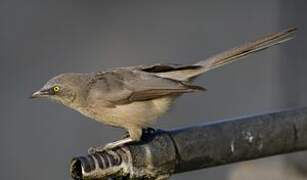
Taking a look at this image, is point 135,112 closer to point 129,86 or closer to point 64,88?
point 129,86

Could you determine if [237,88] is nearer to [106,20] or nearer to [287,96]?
[106,20]

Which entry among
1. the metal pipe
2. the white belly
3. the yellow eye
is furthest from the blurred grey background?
the metal pipe

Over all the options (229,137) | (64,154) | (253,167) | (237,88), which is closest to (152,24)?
(237,88)

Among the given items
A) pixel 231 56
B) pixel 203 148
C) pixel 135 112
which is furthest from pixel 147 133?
pixel 231 56

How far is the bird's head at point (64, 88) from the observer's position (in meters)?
5.53

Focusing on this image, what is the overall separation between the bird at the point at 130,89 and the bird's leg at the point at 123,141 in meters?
0.14

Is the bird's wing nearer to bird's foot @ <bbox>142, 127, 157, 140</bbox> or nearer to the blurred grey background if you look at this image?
bird's foot @ <bbox>142, 127, 157, 140</bbox>

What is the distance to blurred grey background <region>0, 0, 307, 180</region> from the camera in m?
9.94

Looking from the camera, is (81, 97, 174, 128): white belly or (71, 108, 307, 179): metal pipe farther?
(81, 97, 174, 128): white belly

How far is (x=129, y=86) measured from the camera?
553 centimetres

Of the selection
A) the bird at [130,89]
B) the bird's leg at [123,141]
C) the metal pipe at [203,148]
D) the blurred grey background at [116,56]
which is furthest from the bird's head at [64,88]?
the blurred grey background at [116,56]

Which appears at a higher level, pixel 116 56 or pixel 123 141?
pixel 116 56

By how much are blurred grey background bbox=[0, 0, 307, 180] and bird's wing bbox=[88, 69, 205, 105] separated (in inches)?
109

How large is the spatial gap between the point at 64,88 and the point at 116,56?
5951 mm
